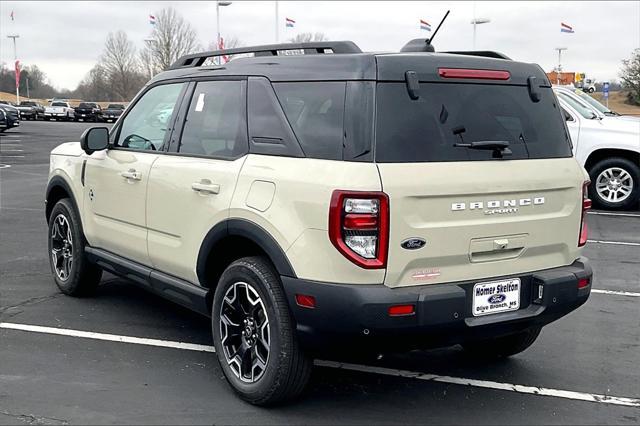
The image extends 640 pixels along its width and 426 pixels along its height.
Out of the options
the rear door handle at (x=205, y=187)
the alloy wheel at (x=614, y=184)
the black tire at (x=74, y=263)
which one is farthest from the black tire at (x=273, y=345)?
the alloy wheel at (x=614, y=184)

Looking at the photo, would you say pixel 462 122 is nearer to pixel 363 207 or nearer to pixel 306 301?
pixel 363 207

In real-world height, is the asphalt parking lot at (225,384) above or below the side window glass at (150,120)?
below

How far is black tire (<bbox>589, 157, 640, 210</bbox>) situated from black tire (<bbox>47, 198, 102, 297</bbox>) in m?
8.46

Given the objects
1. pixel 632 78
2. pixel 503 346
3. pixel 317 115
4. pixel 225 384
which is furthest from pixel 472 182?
pixel 632 78

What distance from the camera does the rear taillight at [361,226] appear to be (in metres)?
3.22

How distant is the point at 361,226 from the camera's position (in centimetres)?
322

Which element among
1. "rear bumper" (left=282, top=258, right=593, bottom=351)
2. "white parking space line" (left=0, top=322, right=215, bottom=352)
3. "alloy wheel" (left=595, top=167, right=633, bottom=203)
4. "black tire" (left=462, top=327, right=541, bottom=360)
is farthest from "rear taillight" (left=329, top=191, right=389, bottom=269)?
"alloy wheel" (left=595, top=167, right=633, bottom=203)

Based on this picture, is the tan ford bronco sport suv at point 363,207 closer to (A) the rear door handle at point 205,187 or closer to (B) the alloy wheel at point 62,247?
(A) the rear door handle at point 205,187

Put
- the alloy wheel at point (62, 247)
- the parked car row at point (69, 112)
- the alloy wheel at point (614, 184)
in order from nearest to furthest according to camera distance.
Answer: the alloy wheel at point (62, 247), the alloy wheel at point (614, 184), the parked car row at point (69, 112)

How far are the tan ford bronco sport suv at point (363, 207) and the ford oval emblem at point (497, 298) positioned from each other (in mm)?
11

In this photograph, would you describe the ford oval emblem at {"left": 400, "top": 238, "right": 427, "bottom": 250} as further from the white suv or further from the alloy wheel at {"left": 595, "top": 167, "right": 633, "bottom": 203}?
the alloy wheel at {"left": 595, "top": 167, "right": 633, "bottom": 203}

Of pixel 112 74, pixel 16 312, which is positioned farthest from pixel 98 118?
pixel 16 312

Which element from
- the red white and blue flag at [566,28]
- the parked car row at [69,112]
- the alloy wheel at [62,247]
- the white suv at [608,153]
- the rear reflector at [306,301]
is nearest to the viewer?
the rear reflector at [306,301]

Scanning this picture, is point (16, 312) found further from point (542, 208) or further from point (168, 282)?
point (542, 208)
